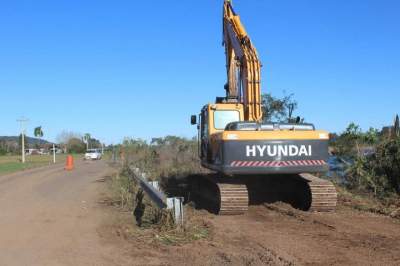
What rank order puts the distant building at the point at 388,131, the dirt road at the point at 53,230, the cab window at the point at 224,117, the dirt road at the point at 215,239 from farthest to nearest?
1. the distant building at the point at 388,131
2. the cab window at the point at 224,117
3. the dirt road at the point at 53,230
4. the dirt road at the point at 215,239

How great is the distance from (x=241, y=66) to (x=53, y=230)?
7097mm

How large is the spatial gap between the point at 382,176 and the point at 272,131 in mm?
5122

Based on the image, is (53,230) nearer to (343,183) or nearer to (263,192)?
(263,192)

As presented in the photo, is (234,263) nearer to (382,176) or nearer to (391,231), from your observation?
(391,231)

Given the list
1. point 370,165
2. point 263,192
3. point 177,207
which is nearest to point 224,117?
point 263,192

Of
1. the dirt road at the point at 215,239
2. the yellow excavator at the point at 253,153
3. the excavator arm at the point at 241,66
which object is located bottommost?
the dirt road at the point at 215,239

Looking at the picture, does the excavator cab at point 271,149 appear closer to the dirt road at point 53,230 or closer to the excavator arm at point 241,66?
the excavator arm at point 241,66

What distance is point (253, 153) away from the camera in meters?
12.3

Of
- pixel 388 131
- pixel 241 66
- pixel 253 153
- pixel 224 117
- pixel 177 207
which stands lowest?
pixel 177 207

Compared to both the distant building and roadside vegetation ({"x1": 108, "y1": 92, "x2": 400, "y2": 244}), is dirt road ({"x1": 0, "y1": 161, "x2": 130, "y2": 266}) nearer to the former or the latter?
roadside vegetation ({"x1": 108, "y1": 92, "x2": 400, "y2": 244})

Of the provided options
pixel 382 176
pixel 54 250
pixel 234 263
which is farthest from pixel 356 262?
pixel 382 176


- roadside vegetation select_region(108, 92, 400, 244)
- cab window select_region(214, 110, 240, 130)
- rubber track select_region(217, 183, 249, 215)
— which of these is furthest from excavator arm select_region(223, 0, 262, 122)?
rubber track select_region(217, 183, 249, 215)

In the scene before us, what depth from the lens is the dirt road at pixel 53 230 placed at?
8.03m

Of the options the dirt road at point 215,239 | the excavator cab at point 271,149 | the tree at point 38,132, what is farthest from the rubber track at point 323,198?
the tree at point 38,132
